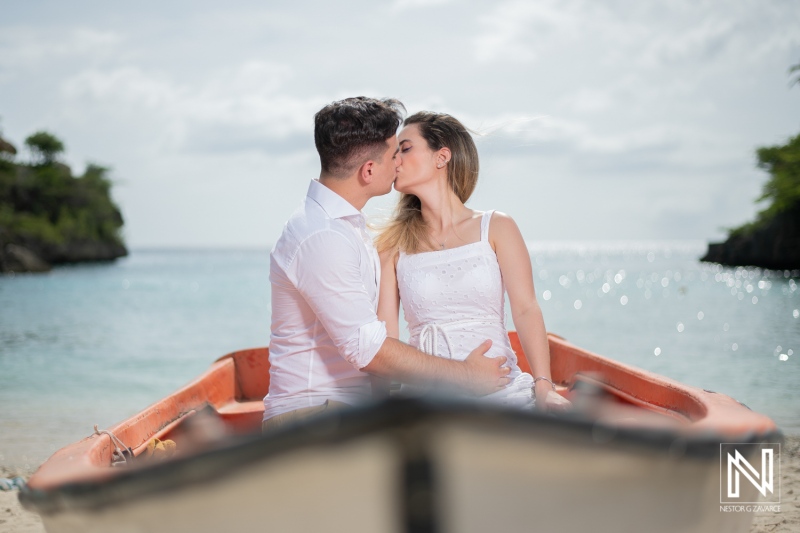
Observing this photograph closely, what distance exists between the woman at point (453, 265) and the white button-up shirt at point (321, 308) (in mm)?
691

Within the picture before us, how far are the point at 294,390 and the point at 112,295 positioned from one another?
3414 cm

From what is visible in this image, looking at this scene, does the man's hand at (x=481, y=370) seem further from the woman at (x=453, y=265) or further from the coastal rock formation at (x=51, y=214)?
the coastal rock formation at (x=51, y=214)

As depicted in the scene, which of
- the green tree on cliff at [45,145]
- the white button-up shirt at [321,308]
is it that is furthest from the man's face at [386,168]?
the green tree on cliff at [45,145]

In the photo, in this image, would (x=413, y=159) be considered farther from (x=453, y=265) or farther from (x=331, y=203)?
(x=331, y=203)

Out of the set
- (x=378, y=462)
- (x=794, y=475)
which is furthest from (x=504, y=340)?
(x=794, y=475)

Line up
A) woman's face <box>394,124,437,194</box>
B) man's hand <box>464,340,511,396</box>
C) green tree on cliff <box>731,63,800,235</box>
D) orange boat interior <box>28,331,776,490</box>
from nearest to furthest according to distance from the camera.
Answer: orange boat interior <box>28,331,776,490</box> < man's hand <box>464,340,511,396</box> < woman's face <box>394,124,437,194</box> < green tree on cliff <box>731,63,800,235</box>

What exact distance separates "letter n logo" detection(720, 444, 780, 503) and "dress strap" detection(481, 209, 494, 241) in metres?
1.92

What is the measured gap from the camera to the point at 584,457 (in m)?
1.55

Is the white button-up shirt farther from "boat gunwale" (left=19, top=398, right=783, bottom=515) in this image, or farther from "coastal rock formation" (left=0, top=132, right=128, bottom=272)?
"coastal rock formation" (left=0, top=132, right=128, bottom=272)

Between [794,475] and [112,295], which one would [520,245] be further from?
[112,295]

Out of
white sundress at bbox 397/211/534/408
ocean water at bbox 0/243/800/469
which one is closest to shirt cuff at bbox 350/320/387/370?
white sundress at bbox 397/211/534/408

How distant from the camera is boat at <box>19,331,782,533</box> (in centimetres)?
145

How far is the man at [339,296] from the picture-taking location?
2.81 metres

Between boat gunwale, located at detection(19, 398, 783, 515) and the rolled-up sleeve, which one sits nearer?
boat gunwale, located at detection(19, 398, 783, 515)
